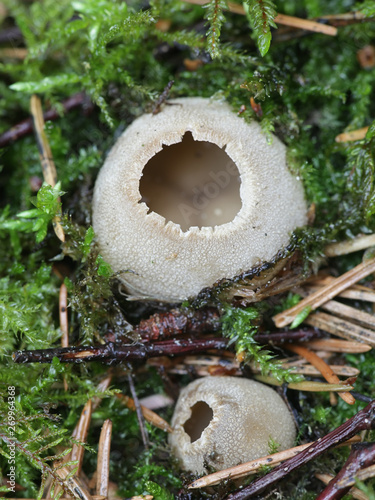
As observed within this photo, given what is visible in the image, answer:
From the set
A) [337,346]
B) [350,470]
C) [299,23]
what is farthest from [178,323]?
[299,23]

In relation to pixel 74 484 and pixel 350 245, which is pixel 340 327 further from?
pixel 74 484

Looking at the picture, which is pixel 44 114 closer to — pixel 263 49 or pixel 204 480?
pixel 263 49

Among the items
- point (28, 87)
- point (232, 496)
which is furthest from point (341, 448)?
point (28, 87)

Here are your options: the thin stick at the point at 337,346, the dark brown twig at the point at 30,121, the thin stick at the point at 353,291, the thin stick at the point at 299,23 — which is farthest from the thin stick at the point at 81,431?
the thin stick at the point at 299,23

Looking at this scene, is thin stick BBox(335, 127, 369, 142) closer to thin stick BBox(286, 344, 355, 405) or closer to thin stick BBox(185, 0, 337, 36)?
thin stick BBox(185, 0, 337, 36)

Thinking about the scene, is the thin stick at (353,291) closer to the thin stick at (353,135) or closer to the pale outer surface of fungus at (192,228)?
the pale outer surface of fungus at (192,228)
